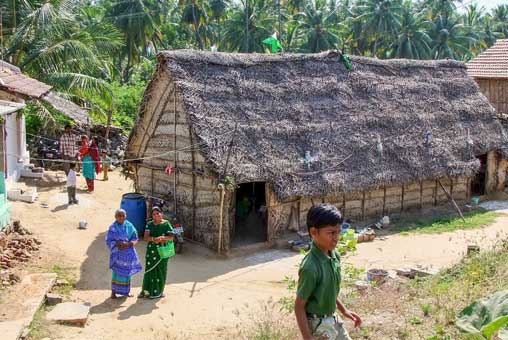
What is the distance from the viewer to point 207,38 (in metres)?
44.9

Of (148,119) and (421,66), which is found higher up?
(421,66)

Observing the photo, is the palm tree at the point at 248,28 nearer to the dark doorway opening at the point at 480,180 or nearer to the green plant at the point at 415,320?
the dark doorway opening at the point at 480,180

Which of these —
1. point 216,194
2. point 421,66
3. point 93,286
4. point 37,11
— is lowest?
point 93,286

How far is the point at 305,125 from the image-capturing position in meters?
13.2

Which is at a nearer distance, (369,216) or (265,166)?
(265,166)

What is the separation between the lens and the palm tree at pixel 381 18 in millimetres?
41219

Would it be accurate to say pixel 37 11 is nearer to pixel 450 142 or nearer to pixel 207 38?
pixel 450 142

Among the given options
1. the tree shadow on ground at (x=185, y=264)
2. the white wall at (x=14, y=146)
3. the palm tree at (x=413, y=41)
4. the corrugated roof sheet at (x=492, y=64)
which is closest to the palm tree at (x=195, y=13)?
the palm tree at (x=413, y=41)

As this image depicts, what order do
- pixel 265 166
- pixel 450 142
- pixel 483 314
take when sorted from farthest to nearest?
pixel 450 142, pixel 265 166, pixel 483 314

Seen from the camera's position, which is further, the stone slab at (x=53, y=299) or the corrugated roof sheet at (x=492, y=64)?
the corrugated roof sheet at (x=492, y=64)

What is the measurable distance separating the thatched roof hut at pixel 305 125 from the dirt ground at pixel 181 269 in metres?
1.42

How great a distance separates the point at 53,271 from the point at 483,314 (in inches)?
303

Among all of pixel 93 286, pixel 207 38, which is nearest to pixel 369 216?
pixel 93 286

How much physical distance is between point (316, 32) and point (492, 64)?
71.0 feet
